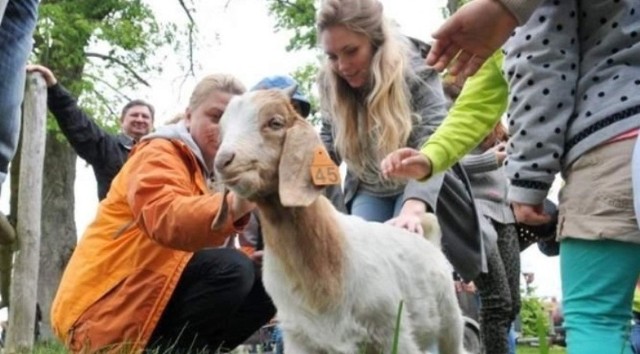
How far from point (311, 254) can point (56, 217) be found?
13.4 meters

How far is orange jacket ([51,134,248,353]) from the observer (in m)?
4.55

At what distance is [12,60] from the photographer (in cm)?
286

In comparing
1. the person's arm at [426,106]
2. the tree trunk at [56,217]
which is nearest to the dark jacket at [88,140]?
the person's arm at [426,106]

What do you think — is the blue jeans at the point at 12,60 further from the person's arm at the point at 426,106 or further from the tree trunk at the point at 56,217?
the tree trunk at the point at 56,217

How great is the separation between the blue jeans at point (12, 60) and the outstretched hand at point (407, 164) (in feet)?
3.42

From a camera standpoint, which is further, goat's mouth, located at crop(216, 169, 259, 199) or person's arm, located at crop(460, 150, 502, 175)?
person's arm, located at crop(460, 150, 502, 175)

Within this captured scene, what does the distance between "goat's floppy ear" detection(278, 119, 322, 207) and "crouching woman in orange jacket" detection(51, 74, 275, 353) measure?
1.91ft

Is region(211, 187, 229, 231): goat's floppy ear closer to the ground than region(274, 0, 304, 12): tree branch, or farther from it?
closer to the ground

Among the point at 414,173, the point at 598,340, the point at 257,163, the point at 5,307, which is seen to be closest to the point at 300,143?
the point at 257,163

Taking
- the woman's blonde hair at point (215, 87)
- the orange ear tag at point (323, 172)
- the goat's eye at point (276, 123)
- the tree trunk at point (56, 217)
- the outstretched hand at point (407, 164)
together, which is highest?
the woman's blonde hair at point (215, 87)

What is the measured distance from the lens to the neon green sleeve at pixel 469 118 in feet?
10.9

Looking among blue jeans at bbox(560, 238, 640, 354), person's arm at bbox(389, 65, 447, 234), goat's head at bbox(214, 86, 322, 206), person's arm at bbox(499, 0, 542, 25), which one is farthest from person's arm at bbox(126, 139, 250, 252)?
person's arm at bbox(499, 0, 542, 25)

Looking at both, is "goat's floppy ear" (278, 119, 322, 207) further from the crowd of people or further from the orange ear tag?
the crowd of people

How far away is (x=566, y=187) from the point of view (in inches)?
109
